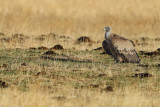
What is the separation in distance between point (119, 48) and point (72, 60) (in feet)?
5.67

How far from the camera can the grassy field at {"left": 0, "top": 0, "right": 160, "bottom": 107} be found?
11.7 meters

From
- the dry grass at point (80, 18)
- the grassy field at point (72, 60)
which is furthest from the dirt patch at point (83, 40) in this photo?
the dry grass at point (80, 18)

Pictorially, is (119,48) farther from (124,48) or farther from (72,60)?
(72,60)

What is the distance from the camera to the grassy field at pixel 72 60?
11672 mm

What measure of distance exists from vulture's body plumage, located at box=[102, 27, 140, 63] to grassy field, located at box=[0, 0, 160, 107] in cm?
25

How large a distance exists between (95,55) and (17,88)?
24.3 feet

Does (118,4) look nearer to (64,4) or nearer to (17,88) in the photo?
(64,4)

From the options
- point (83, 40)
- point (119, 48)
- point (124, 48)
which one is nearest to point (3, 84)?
point (119, 48)

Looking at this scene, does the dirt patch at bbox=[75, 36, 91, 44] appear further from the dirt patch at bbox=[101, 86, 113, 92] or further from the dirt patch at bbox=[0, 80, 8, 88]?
the dirt patch at bbox=[101, 86, 113, 92]

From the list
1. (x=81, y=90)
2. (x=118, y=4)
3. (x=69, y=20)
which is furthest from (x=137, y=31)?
(x=81, y=90)

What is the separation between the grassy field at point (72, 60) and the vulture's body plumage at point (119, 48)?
0.81 feet

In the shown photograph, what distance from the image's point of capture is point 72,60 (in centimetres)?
1769

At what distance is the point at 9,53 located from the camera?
1908 centimetres

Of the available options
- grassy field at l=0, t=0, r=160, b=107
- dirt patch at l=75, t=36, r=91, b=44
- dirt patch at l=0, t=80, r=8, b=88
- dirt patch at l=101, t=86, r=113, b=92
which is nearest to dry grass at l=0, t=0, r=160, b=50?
grassy field at l=0, t=0, r=160, b=107
